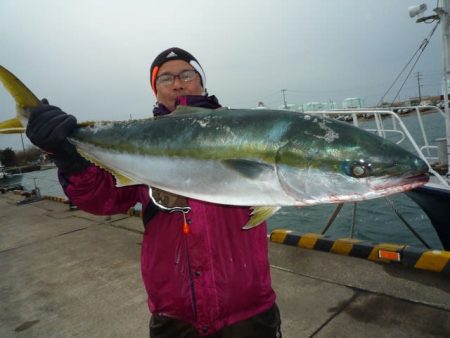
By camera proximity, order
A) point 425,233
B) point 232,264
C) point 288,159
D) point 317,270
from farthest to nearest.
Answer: point 425,233, point 317,270, point 232,264, point 288,159

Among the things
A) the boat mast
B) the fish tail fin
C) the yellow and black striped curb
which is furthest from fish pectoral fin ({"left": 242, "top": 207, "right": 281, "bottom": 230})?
the boat mast

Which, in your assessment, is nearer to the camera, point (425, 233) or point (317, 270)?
point (317, 270)

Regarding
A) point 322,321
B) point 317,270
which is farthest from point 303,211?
point 322,321

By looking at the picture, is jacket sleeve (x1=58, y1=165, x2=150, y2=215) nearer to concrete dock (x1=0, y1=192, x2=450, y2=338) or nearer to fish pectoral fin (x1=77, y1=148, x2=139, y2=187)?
fish pectoral fin (x1=77, y1=148, x2=139, y2=187)

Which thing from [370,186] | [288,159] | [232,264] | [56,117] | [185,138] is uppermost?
[56,117]

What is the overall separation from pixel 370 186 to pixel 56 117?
6.17 ft

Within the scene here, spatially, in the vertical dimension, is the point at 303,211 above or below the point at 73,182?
below

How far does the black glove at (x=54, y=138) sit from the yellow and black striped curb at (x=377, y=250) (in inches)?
163

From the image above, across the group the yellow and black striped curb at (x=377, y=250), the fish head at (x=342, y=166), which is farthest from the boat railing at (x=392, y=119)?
the fish head at (x=342, y=166)

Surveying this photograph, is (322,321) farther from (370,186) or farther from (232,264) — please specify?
(370,186)

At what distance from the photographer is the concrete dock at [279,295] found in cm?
355

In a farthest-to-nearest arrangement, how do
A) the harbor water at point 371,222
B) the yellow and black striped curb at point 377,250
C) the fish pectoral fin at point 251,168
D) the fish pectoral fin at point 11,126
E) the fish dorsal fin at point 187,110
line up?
the harbor water at point 371,222, the yellow and black striped curb at point 377,250, the fish pectoral fin at point 11,126, the fish dorsal fin at point 187,110, the fish pectoral fin at point 251,168

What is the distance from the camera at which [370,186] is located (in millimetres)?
1497

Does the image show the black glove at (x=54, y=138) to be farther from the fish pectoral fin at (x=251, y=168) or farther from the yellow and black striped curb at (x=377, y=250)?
the yellow and black striped curb at (x=377, y=250)
